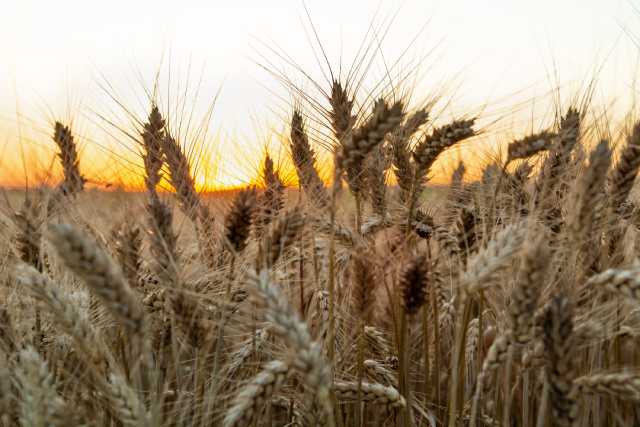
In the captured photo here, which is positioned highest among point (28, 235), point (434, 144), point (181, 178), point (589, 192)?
point (434, 144)

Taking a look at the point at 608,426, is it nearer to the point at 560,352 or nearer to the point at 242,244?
the point at 560,352

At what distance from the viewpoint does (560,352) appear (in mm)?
1270

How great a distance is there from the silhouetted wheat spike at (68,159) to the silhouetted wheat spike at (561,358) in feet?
7.34

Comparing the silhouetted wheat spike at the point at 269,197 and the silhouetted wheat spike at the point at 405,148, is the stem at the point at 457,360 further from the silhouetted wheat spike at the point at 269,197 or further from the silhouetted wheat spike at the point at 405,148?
the silhouetted wheat spike at the point at 269,197

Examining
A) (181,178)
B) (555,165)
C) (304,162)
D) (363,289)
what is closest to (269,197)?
(304,162)

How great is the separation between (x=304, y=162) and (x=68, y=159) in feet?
4.06

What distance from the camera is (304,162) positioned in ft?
9.24

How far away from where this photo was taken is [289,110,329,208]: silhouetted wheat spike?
2.67 metres

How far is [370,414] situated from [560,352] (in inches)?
57.1

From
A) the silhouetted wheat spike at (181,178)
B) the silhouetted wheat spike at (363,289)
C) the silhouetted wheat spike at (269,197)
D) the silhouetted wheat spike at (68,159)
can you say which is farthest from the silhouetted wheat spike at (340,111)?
the silhouetted wheat spike at (68,159)

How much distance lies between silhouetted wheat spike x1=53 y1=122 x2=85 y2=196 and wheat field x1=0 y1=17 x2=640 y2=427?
11mm

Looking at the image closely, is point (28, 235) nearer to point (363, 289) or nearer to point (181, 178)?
point (181, 178)

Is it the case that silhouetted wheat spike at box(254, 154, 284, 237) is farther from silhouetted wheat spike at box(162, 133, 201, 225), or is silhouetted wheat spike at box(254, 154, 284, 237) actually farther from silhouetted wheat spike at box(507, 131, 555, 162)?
silhouetted wheat spike at box(507, 131, 555, 162)

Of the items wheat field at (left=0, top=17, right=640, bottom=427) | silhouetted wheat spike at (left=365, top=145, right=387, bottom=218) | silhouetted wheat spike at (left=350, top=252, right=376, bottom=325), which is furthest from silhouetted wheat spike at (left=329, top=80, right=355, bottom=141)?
silhouetted wheat spike at (left=350, top=252, right=376, bottom=325)
